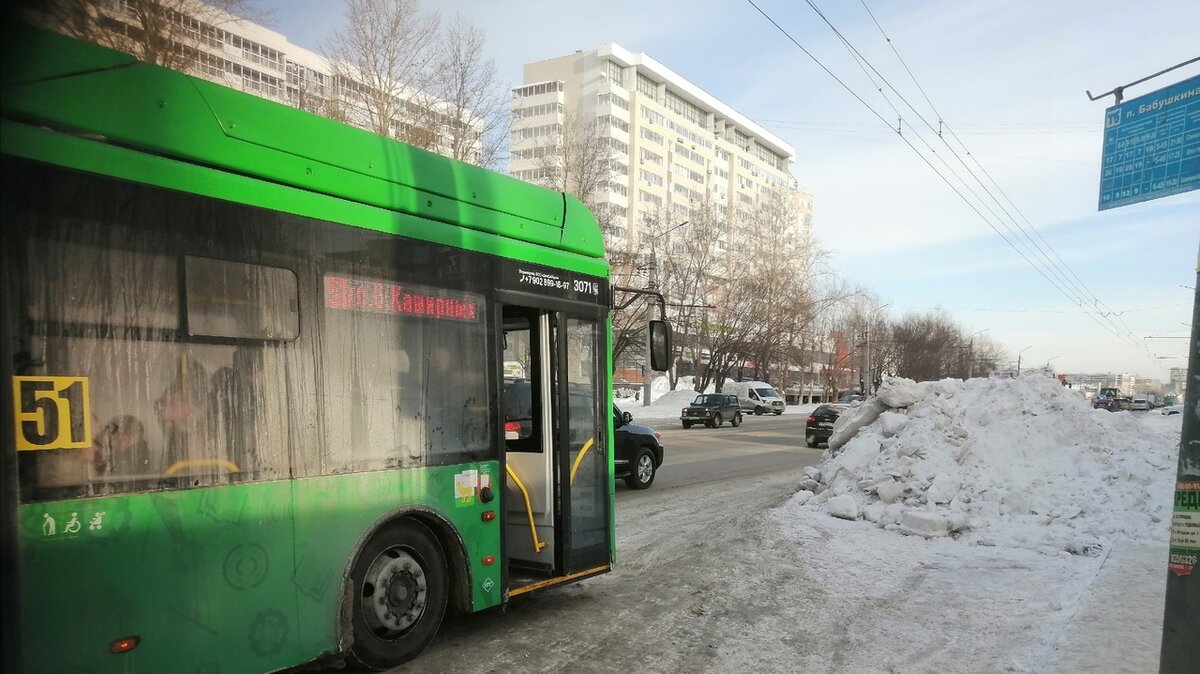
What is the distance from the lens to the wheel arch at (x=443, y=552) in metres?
4.15

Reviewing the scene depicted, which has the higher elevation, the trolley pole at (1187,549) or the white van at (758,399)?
the trolley pole at (1187,549)

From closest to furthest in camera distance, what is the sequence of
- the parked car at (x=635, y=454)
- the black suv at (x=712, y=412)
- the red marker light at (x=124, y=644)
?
the red marker light at (x=124, y=644)
the parked car at (x=635, y=454)
the black suv at (x=712, y=412)

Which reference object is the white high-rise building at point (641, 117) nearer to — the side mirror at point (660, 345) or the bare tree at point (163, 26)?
the bare tree at point (163, 26)

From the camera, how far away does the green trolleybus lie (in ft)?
9.84

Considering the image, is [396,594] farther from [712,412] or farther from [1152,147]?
[712,412]

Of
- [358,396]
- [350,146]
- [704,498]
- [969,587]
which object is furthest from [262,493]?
[704,498]

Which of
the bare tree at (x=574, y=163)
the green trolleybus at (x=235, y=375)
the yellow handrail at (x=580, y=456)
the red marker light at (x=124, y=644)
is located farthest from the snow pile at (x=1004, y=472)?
the bare tree at (x=574, y=163)

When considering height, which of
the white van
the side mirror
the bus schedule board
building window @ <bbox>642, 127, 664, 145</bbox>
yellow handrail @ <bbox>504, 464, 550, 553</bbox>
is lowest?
the white van

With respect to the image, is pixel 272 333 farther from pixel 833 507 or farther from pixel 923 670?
pixel 833 507

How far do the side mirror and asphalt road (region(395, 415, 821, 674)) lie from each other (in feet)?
6.64

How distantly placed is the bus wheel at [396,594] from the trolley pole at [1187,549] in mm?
3953

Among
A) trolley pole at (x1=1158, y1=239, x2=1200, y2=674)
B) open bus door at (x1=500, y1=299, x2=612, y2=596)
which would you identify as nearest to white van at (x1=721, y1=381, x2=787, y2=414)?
open bus door at (x1=500, y1=299, x2=612, y2=596)

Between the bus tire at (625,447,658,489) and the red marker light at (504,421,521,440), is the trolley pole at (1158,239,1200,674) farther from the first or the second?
the bus tire at (625,447,658,489)

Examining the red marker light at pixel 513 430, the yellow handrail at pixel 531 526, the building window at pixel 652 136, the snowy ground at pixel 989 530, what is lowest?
the snowy ground at pixel 989 530
